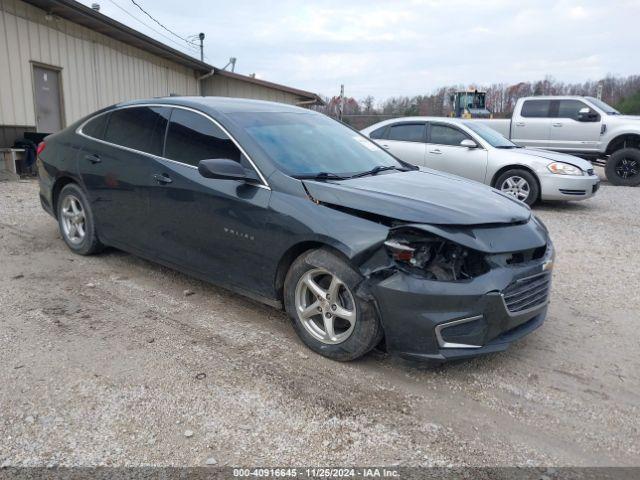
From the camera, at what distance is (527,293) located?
129 inches

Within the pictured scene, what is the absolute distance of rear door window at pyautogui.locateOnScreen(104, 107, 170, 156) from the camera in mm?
4523

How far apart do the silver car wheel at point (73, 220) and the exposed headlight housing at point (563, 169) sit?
7046 mm

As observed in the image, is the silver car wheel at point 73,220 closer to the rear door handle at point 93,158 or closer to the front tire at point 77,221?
the front tire at point 77,221

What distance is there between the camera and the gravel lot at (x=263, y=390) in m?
2.56

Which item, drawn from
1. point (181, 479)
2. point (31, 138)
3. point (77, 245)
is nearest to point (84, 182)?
point (77, 245)

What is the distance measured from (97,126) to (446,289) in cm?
385

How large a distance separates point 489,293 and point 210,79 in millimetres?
19604

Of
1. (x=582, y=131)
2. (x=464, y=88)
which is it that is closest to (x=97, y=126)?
(x=582, y=131)

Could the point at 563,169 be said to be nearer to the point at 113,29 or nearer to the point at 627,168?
the point at 627,168

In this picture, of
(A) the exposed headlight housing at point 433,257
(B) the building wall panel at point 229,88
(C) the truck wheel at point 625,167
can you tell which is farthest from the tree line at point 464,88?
(A) the exposed headlight housing at point 433,257

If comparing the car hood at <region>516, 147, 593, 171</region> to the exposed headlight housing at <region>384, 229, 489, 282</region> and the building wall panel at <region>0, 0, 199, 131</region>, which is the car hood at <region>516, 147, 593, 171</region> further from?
the building wall panel at <region>0, 0, 199, 131</region>

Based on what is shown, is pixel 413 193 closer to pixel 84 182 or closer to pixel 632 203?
pixel 84 182

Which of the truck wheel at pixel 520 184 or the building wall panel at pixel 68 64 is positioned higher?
the building wall panel at pixel 68 64

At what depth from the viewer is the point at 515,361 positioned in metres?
3.50
